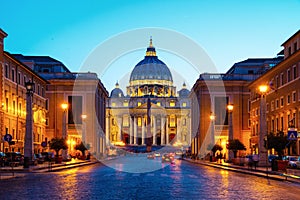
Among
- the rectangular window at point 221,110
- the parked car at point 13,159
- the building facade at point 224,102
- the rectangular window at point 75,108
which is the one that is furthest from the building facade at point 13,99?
the rectangular window at point 221,110

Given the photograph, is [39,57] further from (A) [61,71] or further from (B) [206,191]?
(B) [206,191]

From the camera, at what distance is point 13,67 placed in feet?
214

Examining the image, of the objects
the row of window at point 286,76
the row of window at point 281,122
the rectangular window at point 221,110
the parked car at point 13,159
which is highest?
the row of window at point 286,76

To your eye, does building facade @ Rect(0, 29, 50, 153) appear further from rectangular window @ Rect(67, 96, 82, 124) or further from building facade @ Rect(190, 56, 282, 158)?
building facade @ Rect(190, 56, 282, 158)

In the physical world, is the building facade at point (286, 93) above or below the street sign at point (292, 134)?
above

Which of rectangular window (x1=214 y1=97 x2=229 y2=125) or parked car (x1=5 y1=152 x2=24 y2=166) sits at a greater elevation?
rectangular window (x1=214 y1=97 x2=229 y2=125)

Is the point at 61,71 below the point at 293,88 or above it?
above

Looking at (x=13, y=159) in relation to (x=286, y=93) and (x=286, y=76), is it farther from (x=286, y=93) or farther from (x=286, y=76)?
(x=286, y=76)

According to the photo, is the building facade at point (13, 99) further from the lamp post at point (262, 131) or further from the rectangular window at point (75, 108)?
the rectangular window at point (75, 108)

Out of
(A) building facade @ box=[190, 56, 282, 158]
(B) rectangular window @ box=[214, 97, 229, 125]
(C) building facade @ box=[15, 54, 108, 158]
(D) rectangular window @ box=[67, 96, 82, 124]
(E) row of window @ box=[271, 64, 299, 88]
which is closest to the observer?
(E) row of window @ box=[271, 64, 299, 88]

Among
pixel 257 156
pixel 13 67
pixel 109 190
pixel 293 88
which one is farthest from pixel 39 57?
pixel 109 190

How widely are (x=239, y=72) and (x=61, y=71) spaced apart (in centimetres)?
3516

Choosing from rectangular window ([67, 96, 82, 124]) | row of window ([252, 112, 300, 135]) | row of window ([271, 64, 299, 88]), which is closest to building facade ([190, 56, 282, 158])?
rectangular window ([67, 96, 82, 124])

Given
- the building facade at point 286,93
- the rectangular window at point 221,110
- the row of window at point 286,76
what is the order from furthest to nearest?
1. the rectangular window at point 221,110
2. the row of window at point 286,76
3. the building facade at point 286,93
